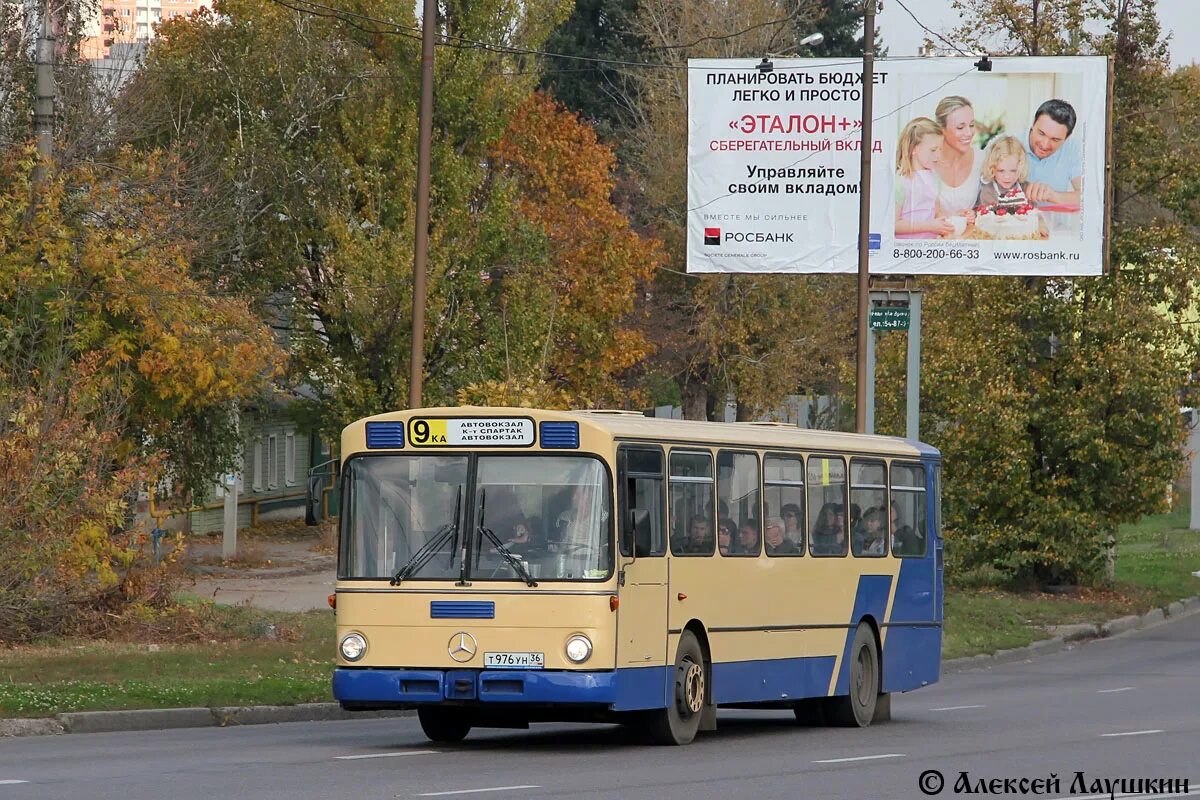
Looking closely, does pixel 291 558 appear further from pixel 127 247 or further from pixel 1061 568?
pixel 127 247

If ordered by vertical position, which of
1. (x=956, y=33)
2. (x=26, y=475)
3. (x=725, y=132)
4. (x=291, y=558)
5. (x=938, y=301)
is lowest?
(x=291, y=558)

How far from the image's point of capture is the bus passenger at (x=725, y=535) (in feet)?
55.2

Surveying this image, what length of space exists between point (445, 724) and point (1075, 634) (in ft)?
64.4

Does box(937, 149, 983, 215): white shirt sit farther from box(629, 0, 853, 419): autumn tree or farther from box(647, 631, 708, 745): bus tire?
box(629, 0, 853, 419): autumn tree

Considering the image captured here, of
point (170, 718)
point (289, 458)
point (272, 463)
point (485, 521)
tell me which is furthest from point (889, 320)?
point (289, 458)

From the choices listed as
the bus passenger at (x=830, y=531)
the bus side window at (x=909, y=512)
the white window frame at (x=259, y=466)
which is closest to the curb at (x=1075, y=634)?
the bus side window at (x=909, y=512)

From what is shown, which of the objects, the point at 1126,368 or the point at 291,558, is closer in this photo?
the point at 1126,368

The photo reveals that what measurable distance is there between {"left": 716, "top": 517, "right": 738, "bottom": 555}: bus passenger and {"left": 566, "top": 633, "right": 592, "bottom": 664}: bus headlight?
2.31m

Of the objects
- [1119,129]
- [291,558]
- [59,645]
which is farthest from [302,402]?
[59,645]

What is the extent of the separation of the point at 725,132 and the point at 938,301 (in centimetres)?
653

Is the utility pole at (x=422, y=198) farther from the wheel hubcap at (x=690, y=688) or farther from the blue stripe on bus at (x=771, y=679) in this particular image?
the wheel hubcap at (x=690, y=688)

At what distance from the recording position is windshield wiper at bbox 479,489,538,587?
1501 cm

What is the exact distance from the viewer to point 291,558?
1721 inches

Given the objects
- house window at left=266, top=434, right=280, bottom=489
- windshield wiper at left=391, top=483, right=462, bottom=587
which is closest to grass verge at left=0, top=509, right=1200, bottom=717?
windshield wiper at left=391, top=483, right=462, bottom=587
